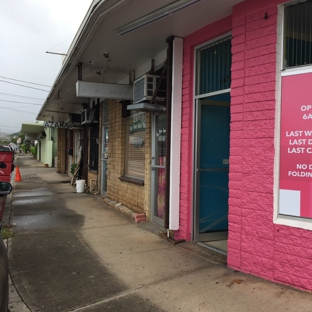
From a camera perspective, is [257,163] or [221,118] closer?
[257,163]

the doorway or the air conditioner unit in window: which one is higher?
the air conditioner unit in window

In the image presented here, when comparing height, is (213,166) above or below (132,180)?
above

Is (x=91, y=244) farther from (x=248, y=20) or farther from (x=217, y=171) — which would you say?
(x=248, y=20)

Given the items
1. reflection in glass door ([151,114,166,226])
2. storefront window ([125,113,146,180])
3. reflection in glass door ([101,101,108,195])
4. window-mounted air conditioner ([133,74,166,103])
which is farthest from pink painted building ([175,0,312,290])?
reflection in glass door ([101,101,108,195])

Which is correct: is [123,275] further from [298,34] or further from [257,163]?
[298,34]

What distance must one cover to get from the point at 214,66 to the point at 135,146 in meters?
3.31

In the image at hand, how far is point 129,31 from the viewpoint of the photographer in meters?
4.78

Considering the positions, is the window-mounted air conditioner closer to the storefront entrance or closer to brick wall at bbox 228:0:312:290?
the storefront entrance

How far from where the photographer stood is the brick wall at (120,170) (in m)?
6.70

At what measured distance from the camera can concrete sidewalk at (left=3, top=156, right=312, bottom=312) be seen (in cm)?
321

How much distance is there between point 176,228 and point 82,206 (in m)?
3.96

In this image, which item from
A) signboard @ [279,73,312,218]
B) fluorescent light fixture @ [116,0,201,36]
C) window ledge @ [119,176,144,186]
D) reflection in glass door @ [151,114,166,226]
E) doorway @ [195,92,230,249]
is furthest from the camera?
window ledge @ [119,176,144,186]

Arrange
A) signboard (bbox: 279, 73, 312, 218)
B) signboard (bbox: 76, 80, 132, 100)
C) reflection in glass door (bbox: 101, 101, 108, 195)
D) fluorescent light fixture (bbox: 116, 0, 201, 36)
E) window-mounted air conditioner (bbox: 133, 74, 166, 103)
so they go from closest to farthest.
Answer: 1. signboard (bbox: 279, 73, 312, 218)
2. fluorescent light fixture (bbox: 116, 0, 201, 36)
3. window-mounted air conditioner (bbox: 133, 74, 166, 103)
4. signboard (bbox: 76, 80, 132, 100)
5. reflection in glass door (bbox: 101, 101, 108, 195)

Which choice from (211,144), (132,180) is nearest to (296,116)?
(211,144)
